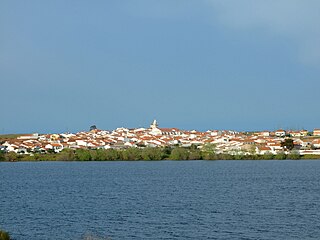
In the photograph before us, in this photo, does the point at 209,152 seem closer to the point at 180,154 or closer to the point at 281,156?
the point at 180,154

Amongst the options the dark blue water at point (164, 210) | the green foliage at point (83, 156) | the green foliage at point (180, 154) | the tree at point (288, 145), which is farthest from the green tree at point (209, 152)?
the dark blue water at point (164, 210)

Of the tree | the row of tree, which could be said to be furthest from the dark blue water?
the tree

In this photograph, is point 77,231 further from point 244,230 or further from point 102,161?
point 102,161

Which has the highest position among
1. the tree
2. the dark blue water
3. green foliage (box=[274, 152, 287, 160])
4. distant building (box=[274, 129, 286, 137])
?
distant building (box=[274, 129, 286, 137])

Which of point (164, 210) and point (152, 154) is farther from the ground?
point (152, 154)

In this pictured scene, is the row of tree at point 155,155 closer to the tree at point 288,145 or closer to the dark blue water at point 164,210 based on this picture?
the tree at point 288,145

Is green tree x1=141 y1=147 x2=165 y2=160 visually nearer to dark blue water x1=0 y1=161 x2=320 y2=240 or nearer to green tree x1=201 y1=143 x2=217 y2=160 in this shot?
green tree x1=201 y1=143 x2=217 y2=160

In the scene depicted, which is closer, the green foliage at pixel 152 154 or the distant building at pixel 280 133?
the green foliage at pixel 152 154

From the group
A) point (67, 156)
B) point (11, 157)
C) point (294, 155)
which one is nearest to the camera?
point (294, 155)

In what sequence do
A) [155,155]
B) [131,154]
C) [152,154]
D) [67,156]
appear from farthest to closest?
1. [67,156]
2. [131,154]
3. [155,155]
4. [152,154]

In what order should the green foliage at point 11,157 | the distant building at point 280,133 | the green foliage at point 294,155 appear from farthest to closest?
the distant building at point 280,133, the green foliage at point 11,157, the green foliage at point 294,155

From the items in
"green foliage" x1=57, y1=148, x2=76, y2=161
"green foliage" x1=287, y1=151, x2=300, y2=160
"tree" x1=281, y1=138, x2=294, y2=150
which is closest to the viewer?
"green foliage" x1=287, y1=151, x2=300, y2=160

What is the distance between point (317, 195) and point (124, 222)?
660 inches

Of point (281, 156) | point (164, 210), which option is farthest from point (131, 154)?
point (164, 210)
